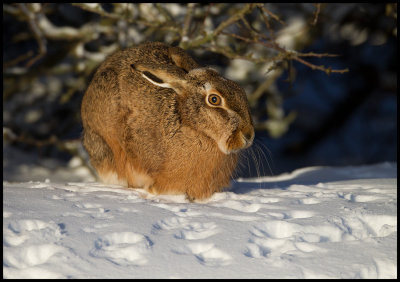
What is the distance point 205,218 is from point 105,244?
33.2 inches

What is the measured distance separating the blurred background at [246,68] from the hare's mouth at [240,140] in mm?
523

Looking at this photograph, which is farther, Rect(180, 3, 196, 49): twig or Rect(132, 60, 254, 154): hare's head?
Rect(180, 3, 196, 49): twig

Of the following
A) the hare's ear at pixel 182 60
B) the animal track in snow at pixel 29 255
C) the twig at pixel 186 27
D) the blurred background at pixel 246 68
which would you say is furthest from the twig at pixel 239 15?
the animal track in snow at pixel 29 255

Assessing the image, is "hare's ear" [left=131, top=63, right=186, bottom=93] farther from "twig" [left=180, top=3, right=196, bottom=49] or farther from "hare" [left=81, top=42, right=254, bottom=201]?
"twig" [left=180, top=3, right=196, bottom=49]

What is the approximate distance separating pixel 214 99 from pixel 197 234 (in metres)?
1.21

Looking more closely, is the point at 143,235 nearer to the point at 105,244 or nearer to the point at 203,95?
the point at 105,244

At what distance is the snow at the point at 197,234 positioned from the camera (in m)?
2.91

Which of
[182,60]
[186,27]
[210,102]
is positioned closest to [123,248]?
[210,102]

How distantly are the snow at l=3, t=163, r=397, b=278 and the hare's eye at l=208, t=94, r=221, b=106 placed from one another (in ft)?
2.74

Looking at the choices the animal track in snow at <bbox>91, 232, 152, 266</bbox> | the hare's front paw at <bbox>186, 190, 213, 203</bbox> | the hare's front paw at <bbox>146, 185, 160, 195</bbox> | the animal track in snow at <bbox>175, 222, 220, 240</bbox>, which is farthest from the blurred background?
the animal track in snow at <bbox>91, 232, 152, 266</bbox>

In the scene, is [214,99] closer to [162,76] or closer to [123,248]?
[162,76]

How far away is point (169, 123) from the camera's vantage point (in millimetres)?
4305

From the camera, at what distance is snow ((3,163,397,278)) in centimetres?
291

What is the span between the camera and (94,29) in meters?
6.92
